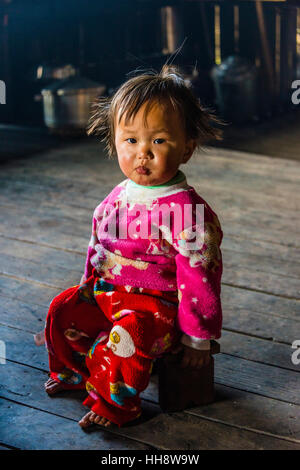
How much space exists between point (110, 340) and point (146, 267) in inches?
6.7

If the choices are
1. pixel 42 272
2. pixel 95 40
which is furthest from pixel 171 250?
pixel 95 40

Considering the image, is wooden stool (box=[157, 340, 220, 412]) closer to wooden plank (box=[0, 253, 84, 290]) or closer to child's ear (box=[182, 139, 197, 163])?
child's ear (box=[182, 139, 197, 163])

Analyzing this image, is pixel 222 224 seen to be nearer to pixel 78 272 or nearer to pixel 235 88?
pixel 78 272

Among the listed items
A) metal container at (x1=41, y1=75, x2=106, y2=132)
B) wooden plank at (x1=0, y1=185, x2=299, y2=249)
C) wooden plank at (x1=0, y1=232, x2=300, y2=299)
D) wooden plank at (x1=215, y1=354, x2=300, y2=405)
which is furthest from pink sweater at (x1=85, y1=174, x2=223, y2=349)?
metal container at (x1=41, y1=75, x2=106, y2=132)

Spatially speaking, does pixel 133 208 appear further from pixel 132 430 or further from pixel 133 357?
pixel 132 430

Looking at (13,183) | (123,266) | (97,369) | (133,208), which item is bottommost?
(13,183)

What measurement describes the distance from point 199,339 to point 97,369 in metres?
0.24

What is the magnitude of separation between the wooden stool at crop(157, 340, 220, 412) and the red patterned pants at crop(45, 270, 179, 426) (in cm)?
4

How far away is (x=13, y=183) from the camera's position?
3027mm

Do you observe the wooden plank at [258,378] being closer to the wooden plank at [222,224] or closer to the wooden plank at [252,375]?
the wooden plank at [252,375]

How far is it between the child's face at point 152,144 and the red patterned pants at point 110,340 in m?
0.25

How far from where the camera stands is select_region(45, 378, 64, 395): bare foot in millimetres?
1332

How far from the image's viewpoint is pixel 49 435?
3.90ft
